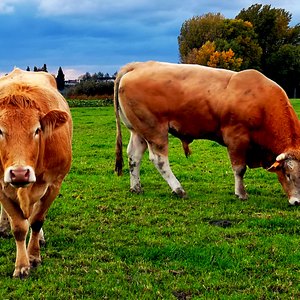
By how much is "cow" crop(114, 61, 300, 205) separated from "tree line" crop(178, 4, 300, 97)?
59824 mm

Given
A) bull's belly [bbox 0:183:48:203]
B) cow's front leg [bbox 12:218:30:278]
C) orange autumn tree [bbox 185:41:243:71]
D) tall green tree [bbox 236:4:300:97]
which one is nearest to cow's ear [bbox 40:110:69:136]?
bull's belly [bbox 0:183:48:203]

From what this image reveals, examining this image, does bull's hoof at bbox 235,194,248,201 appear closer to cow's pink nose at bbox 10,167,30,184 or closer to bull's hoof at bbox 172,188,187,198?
bull's hoof at bbox 172,188,187,198

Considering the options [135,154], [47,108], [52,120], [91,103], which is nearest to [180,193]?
[135,154]

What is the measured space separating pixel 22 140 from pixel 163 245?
2511 millimetres

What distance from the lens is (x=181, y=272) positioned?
566cm

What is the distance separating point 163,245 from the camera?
6.57 metres

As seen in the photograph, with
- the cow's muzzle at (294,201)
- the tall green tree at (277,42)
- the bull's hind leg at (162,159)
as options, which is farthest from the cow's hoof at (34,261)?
the tall green tree at (277,42)

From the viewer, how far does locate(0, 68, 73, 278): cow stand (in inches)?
191

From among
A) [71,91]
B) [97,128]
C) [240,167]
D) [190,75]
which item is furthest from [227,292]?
[71,91]

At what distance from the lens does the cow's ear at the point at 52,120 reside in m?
5.25

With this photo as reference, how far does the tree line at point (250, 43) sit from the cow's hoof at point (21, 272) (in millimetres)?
65213

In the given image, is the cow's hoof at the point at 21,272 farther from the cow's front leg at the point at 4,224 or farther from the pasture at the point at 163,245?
the cow's front leg at the point at 4,224

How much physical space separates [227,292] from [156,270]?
3.01 feet

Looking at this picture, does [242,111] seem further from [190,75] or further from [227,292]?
[227,292]
